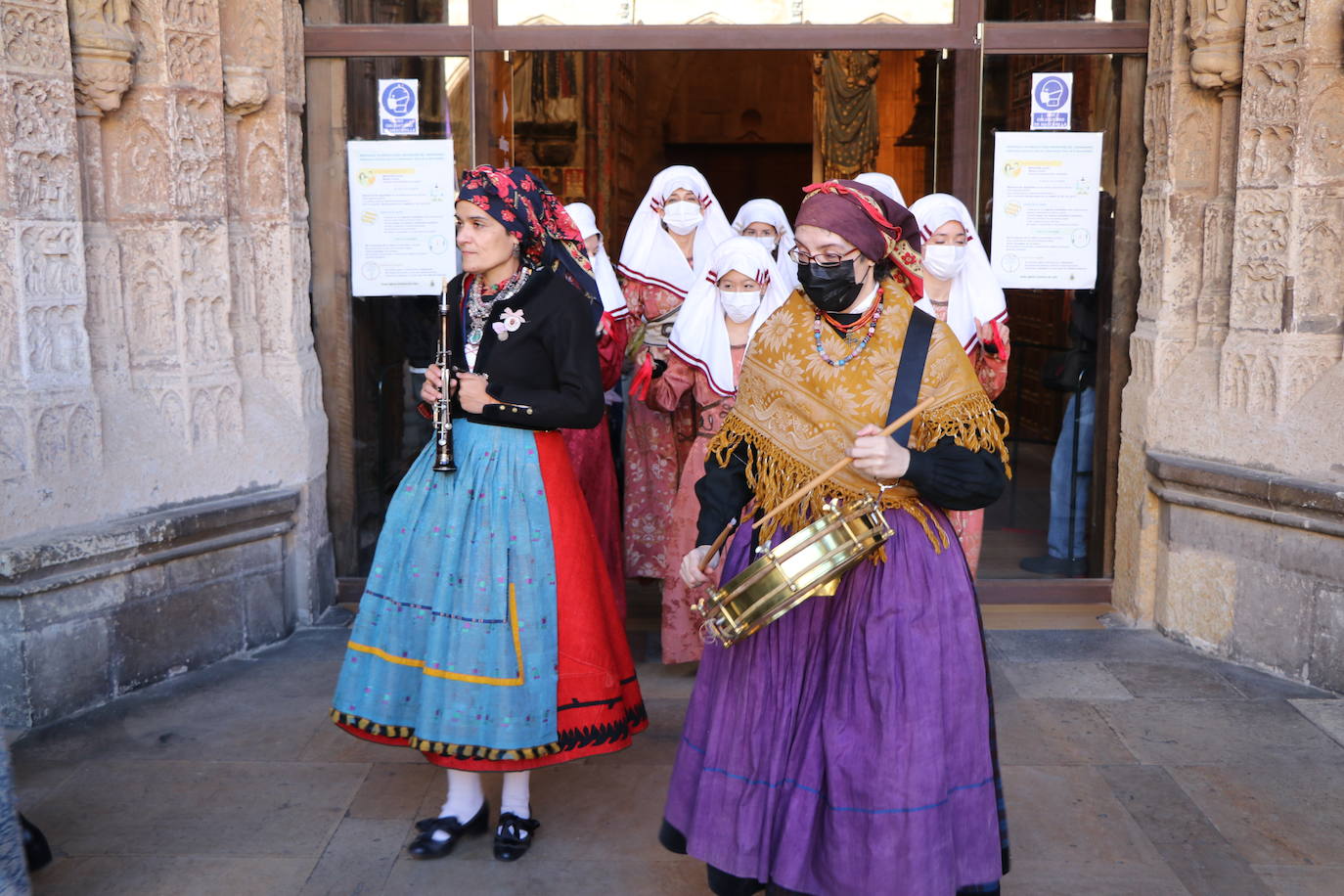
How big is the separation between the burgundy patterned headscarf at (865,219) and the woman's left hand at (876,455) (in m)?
0.44

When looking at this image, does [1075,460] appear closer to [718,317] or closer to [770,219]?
[770,219]

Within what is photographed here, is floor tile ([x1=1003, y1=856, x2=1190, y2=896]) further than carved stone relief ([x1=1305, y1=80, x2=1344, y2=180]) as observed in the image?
No

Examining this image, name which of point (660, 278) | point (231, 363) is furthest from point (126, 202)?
point (660, 278)

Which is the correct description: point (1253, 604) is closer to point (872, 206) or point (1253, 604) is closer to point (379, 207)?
point (872, 206)

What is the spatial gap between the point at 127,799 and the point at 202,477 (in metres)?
1.55

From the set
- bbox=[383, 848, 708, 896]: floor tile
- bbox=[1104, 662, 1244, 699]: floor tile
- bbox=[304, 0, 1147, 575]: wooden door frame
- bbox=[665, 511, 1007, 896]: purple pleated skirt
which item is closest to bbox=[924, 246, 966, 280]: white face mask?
bbox=[304, 0, 1147, 575]: wooden door frame

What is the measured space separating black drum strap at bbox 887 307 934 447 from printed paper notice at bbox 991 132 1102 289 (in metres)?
3.13

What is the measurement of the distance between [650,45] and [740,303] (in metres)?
1.49

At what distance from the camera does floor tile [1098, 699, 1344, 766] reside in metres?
4.45

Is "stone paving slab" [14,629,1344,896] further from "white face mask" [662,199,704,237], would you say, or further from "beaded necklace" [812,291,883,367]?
"white face mask" [662,199,704,237]

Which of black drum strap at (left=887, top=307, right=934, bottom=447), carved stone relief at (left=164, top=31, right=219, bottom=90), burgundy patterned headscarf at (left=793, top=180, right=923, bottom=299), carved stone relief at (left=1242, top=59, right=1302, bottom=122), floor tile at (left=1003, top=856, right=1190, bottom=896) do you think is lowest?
floor tile at (left=1003, top=856, right=1190, bottom=896)

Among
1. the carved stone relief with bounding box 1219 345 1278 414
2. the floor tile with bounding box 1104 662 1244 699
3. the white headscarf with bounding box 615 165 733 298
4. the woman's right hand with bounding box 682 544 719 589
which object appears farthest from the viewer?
the white headscarf with bounding box 615 165 733 298

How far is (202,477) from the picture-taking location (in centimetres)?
532

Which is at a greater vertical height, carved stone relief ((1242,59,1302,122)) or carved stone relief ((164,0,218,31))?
carved stone relief ((164,0,218,31))
